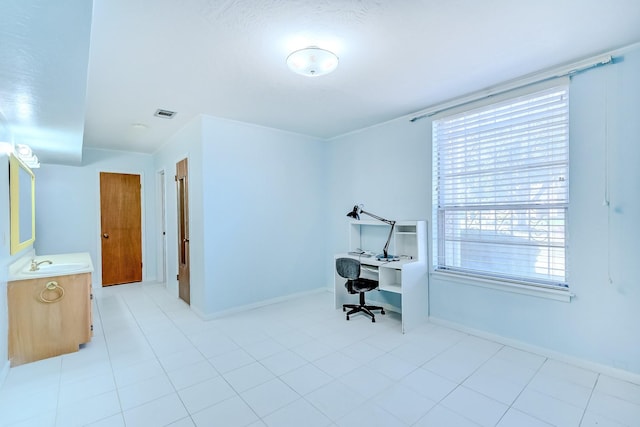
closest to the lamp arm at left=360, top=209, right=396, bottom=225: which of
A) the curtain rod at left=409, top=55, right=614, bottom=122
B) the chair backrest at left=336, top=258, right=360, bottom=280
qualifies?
the chair backrest at left=336, top=258, right=360, bottom=280

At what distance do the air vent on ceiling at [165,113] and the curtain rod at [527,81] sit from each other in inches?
115

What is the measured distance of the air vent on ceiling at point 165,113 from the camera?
3.42 metres

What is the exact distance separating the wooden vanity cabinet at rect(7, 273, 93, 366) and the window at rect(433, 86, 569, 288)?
3.73m

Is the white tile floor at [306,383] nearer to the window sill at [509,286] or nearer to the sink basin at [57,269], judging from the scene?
the window sill at [509,286]

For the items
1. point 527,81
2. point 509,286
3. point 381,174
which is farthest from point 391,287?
point 527,81

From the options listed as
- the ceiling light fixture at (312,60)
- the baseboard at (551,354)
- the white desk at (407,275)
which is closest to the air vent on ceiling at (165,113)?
the ceiling light fixture at (312,60)

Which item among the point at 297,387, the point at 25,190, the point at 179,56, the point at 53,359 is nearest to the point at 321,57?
the point at 179,56

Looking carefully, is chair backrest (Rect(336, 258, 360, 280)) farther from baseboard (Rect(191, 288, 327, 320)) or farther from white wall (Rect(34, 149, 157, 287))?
white wall (Rect(34, 149, 157, 287))

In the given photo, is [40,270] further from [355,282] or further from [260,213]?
[355,282]

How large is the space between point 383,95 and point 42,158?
498 cm

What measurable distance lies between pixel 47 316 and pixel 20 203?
52.0 inches

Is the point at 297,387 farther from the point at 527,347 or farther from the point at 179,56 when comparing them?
the point at 179,56

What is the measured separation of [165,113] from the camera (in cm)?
349

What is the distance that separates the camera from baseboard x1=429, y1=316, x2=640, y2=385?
228 cm
